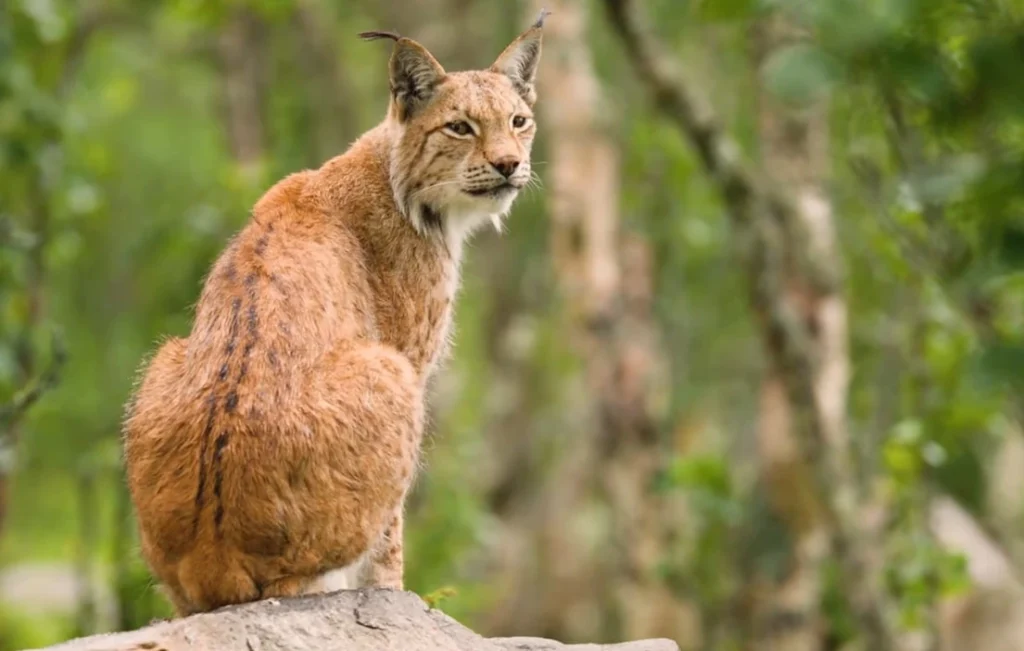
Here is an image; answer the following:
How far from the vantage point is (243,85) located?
703 inches

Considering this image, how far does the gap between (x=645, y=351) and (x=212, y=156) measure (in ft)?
37.1

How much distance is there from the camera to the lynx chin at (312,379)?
544 cm

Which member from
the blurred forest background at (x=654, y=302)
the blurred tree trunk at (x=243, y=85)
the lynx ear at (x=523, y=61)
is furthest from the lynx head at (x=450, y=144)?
the blurred tree trunk at (x=243, y=85)

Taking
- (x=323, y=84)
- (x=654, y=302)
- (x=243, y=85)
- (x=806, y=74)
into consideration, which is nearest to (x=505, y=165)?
(x=806, y=74)

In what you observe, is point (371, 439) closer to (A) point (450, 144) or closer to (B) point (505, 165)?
(B) point (505, 165)

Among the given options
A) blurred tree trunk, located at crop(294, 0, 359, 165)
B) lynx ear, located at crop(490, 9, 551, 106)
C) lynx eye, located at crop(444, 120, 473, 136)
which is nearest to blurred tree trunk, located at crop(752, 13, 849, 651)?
lynx ear, located at crop(490, 9, 551, 106)

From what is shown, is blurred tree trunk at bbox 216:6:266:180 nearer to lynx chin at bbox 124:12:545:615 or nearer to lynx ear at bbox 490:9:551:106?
lynx ear at bbox 490:9:551:106

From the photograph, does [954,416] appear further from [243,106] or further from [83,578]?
[243,106]

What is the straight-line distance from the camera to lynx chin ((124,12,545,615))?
544 centimetres

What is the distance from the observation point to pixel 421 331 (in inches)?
261

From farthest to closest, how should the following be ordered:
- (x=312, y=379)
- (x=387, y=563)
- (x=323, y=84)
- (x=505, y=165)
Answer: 1. (x=323, y=84)
2. (x=505, y=165)
3. (x=387, y=563)
4. (x=312, y=379)

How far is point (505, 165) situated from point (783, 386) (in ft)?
13.5

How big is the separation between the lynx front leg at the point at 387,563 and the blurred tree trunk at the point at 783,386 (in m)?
4.64

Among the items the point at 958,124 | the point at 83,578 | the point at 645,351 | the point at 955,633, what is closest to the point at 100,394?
the point at 83,578
